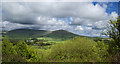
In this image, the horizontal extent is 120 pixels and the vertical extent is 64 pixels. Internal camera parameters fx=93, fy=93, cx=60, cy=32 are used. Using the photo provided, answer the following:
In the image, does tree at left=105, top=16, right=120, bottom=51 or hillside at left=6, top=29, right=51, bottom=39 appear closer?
tree at left=105, top=16, right=120, bottom=51

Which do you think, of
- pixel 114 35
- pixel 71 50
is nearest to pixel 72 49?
pixel 71 50

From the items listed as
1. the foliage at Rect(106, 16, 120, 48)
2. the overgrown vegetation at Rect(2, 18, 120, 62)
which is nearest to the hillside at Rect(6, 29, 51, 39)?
the overgrown vegetation at Rect(2, 18, 120, 62)

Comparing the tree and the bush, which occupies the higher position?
the tree

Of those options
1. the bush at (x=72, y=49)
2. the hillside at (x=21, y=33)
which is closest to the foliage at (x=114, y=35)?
the bush at (x=72, y=49)

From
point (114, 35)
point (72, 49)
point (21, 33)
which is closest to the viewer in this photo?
point (114, 35)

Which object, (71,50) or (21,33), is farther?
(21,33)

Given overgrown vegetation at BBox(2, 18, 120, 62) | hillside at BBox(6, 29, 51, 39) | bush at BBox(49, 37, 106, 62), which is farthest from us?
hillside at BBox(6, 29, 51, 39)

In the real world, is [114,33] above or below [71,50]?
above

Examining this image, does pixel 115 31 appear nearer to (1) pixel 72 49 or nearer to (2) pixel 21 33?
(1) pixel 72 49

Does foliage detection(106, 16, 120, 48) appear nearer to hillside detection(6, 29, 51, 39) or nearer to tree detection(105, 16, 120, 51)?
tree detection(105, 16, 120, 51)

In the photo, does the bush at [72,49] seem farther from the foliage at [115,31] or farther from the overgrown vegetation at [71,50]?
the foliage at [115,31]

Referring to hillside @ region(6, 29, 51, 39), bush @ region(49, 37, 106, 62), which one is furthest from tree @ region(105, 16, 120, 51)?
hillside @ region(6, 29, 51, 39)

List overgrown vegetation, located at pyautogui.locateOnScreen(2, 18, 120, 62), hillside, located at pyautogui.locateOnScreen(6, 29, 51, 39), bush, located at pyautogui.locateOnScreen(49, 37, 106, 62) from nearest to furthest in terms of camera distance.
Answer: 1. overgrown vegetation, located at pyautogui.locateOnScreen(2, 18, 120, 62)
2. bush, located at pyautogui.locateOnScreen(49, 37, 106, 62)
3. hillside, located at pyautogui.locateOnScreen(6, 29, 51, 39)
